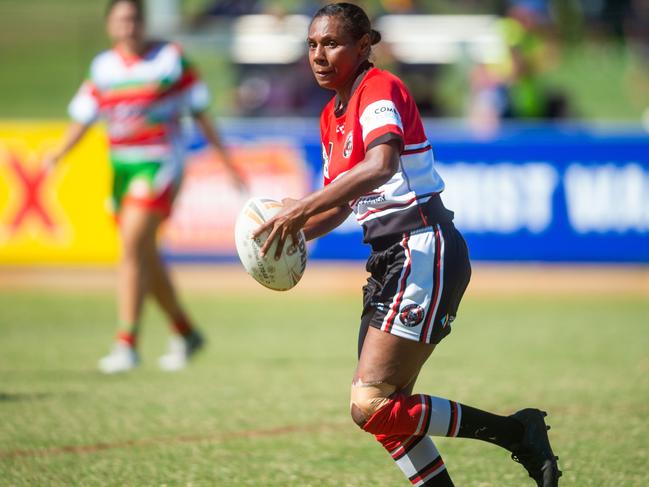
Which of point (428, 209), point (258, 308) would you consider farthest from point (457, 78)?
point (428, 209)

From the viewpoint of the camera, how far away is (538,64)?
15367mm

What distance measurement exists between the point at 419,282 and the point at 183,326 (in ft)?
14.7

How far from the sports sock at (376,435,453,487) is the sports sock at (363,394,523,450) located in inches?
5.0

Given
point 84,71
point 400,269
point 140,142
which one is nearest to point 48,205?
point 140,142

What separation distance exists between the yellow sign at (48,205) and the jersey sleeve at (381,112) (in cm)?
915

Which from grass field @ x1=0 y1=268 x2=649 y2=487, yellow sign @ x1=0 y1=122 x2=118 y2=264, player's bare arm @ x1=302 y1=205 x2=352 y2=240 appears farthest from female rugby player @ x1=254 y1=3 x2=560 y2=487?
yellow sign @ x1=0 y1=122 x2=118 y2=264

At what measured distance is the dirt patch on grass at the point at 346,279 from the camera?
42.0 feet

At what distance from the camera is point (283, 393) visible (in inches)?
284

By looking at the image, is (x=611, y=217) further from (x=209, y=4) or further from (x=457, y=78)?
(x=209, y=4)

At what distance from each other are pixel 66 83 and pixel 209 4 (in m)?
11.8

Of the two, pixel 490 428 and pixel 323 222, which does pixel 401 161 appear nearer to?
pixel 323 222

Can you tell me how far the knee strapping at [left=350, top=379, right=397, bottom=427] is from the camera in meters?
4.18

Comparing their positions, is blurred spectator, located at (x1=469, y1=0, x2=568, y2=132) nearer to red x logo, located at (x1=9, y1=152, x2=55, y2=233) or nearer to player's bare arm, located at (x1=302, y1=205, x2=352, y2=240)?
red x logo, located at (x1=9, y1=152, x2=55, y2=233)

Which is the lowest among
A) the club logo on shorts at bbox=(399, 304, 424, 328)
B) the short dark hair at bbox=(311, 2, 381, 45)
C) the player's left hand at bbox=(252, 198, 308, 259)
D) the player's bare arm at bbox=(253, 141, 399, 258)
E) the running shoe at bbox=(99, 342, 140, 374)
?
the running shoe at bbox=(99, 342, 140, 374)
